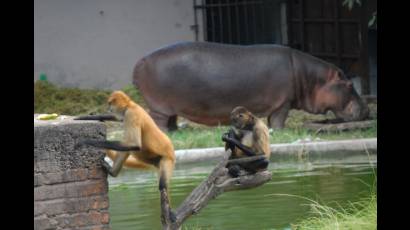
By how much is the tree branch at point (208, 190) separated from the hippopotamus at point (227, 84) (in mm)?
6223

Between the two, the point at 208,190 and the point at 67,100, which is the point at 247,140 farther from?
the point at 67,100

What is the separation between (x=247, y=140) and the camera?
7.65 metres

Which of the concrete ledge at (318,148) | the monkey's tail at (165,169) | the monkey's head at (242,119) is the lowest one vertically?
the concrete ledge at (318,148)

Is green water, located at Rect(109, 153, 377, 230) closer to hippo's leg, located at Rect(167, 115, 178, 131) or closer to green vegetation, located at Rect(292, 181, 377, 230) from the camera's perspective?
green vegetation, located at Rect(292, 181, 377, 230)

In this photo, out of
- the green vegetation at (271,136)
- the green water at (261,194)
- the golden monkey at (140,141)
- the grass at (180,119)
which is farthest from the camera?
the grass at (180,119)

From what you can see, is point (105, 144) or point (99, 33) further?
point (99, 33)

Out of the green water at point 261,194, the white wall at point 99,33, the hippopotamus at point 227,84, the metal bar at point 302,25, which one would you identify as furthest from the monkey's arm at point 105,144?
the white wall at point 99,33

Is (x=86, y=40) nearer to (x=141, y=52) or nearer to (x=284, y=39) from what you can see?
(x=141, y=52)

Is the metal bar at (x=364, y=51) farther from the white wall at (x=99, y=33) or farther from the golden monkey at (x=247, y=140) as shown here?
the golden monkey at (x=247, y=140)

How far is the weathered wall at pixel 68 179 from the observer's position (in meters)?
6.48

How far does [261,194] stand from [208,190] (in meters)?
2.36

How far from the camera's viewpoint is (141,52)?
1712 cm

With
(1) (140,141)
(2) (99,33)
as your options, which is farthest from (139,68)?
(1) (140,141)
